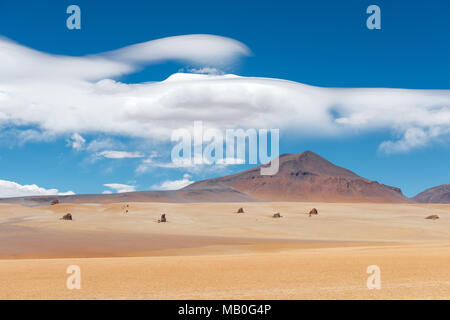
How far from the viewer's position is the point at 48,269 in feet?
62.3

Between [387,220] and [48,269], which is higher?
[387,220]

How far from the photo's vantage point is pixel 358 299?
1195 centimetres

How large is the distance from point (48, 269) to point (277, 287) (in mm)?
8997

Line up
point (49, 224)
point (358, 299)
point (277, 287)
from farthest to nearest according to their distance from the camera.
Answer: point (49, 224) < point (277, 287) < point (358, 299)

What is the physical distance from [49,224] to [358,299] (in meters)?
43.1

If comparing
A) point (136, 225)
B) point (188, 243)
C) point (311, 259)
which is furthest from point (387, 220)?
point (311, 259)

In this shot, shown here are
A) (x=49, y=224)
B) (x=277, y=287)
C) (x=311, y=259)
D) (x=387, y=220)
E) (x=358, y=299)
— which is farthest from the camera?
(x=387, y=220)
